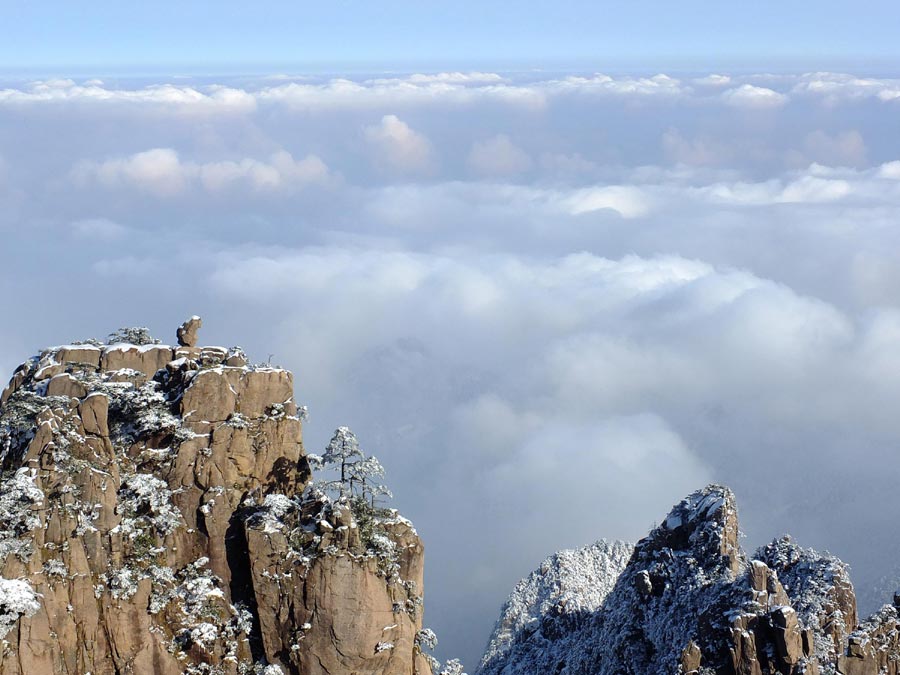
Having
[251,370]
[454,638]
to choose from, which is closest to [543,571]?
[454,638]

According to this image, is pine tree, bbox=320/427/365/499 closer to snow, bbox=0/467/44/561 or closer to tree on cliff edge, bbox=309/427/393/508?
tree on cliff edge, bbox=309/427/393/508

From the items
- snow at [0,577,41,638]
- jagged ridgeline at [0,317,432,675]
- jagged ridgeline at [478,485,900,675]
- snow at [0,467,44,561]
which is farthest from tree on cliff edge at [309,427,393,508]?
jagged ridgeline at [478,485,900,675]

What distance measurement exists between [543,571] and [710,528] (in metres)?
62.8

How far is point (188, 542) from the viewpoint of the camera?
51281mm

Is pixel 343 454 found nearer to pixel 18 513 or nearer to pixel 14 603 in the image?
pixel 18 513

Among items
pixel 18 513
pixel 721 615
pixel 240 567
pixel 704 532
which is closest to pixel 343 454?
pixel 240 567

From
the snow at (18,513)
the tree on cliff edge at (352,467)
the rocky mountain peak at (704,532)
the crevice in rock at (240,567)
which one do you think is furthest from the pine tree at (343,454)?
the rocky mountain peak at (704,532)

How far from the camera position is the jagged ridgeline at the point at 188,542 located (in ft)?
150

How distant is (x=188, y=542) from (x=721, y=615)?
36206mm

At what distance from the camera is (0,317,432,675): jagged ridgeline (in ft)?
150

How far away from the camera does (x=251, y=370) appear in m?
55.0

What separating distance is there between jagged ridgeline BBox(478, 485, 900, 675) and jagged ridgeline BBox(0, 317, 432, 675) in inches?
920

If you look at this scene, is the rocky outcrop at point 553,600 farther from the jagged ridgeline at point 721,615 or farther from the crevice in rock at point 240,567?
the crevice in rock at point 240,567

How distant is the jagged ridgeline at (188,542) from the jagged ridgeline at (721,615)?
76.7 feet
